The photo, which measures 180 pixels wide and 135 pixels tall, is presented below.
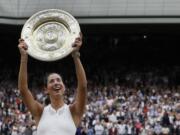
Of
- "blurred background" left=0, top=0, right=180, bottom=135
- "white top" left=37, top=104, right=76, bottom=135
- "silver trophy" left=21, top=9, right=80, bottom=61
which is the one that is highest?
"blurred background" left=0, top=0, right=180, bottom=135

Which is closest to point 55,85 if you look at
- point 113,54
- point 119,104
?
point 119,104

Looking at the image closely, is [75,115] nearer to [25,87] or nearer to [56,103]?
[56,103]

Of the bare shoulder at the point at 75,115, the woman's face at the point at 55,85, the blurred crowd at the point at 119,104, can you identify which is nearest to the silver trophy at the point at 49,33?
the woman's face at the point at 55,85

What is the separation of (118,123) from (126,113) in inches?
55.8

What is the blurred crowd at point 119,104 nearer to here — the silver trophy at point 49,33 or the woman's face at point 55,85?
the silver trophy at point 49,33

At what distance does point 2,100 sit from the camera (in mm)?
26234

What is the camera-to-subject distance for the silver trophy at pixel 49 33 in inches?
211

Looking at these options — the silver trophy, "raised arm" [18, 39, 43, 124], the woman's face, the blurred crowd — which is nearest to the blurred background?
the blurred crowd

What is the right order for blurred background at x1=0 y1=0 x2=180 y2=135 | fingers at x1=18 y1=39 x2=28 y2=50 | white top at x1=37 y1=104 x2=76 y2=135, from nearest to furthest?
white top at x1=37 y1=104 x2=76 y2=135 → fingers at x1=18 y1=39 x2=28 y2=50 → blurred background at x1=0 y1=0 x2=180 y2=135

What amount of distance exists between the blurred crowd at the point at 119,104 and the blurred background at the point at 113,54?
0.04m

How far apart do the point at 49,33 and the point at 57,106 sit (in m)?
0.73

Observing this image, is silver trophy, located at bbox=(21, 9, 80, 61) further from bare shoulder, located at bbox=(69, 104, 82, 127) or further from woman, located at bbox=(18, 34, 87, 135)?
bare shoulder, located at bbox=(69, 104, 82, 127)

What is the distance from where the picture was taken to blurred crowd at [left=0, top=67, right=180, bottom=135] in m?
21.4

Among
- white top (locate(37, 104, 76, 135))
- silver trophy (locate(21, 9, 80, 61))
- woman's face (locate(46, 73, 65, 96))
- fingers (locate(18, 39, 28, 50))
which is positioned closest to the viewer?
white top (locate(37, 104, 76, 135))
